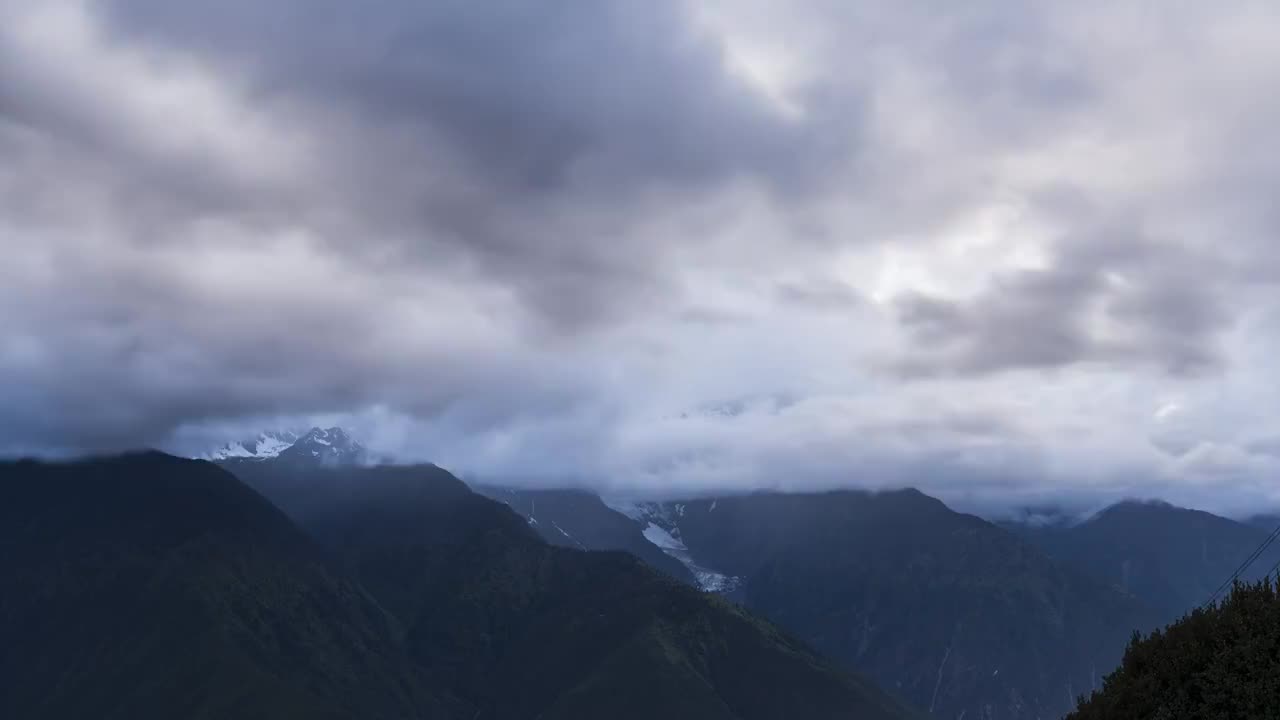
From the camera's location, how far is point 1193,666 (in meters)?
111

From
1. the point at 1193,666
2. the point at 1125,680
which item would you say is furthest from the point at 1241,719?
the point at 1125,680

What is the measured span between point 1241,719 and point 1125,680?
676 inches

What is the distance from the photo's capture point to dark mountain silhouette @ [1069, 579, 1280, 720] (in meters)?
102

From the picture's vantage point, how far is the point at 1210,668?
106 meters

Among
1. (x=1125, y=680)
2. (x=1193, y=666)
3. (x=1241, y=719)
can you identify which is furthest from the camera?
(x=1125, y=680)

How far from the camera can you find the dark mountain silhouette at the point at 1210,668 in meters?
102

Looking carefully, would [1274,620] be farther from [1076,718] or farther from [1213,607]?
[1076,718]

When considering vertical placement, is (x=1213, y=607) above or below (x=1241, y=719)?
above

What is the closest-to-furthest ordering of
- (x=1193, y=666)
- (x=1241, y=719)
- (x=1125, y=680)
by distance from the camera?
(x=1241, y=719) → (x=1193, y=666) → (x=1125, y=680)

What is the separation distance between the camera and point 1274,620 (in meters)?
105

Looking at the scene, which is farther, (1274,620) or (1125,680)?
(1125,680)

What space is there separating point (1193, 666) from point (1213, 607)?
435 inches

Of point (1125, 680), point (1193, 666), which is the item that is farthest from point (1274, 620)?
point (1125, 680)

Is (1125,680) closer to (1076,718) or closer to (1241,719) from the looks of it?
(1076,718)
